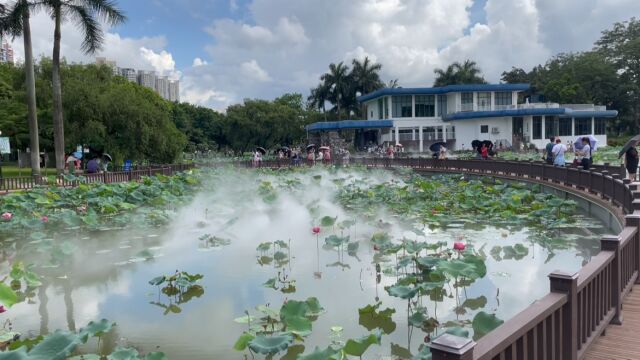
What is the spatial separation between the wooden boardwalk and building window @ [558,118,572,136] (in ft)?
156

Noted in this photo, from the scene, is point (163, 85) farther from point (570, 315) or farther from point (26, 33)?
point (570, 315)

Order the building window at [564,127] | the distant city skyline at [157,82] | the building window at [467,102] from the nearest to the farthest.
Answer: the building window at [467,102], the building window at [564,127], the distant city skyline at [157,82]

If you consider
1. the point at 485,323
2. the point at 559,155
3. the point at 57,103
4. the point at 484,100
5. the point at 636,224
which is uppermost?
the point at 484,100

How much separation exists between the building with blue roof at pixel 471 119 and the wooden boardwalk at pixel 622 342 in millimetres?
42186

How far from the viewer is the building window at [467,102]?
47750mm

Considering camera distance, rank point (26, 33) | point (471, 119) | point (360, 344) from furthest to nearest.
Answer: point (471, 119) < point (26, 33) < point (360, 344)

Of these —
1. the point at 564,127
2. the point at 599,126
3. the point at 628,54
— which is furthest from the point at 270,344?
the point at 628,54

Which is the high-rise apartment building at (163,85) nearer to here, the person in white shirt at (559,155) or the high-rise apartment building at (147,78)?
the high-rise apartment building at (147,78)

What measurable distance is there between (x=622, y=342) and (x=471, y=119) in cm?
4424

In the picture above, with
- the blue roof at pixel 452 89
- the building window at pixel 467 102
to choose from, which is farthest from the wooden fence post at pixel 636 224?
the building window at pixel 467 102

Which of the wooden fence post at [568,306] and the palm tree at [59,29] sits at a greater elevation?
the palm tree at [59,29]

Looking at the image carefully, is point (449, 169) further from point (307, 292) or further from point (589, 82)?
point (589, 82)

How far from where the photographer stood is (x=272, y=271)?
314 inches

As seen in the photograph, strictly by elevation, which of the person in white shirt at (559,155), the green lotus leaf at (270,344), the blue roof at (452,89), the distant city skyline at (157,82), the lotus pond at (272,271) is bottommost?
the lotus pond at (272,271)
